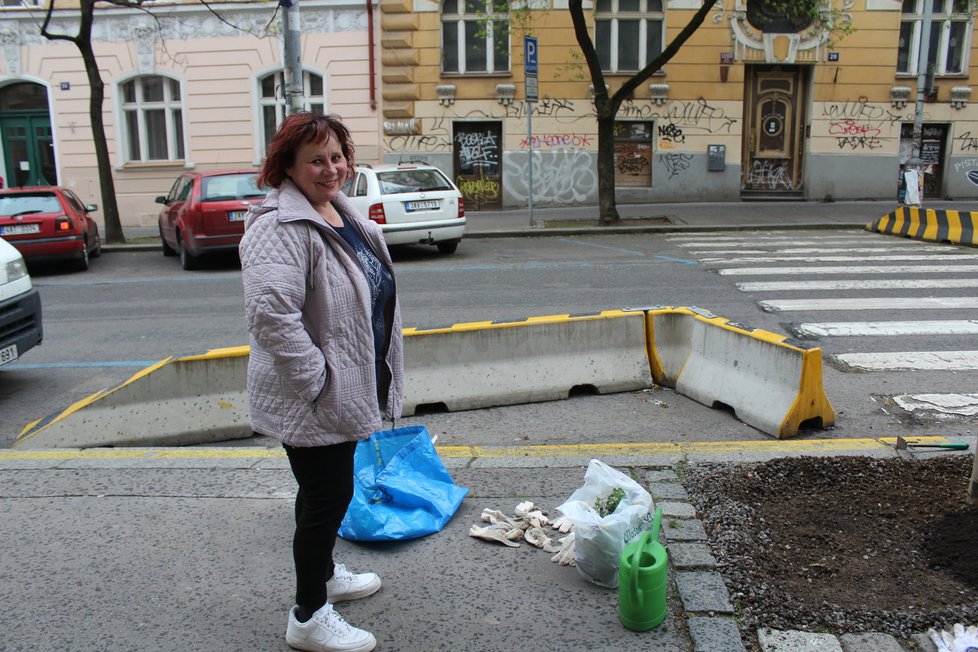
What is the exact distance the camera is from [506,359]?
618cm

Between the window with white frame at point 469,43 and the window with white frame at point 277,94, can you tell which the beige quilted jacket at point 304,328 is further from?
the window with white frame at point 277,94

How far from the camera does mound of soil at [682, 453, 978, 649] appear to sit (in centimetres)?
304

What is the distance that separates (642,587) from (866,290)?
832 cm

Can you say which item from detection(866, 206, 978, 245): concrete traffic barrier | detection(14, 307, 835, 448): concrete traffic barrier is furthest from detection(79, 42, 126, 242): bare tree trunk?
detection(866, 206, 978, 245): concrete traffic barrier

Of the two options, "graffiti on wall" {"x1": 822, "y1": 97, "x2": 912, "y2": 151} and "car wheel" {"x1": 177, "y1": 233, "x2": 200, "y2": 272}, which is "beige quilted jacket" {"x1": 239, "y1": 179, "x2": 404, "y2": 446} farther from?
"graffiti on wall" {"x1": 822, "y1": 97, "x2": 912, "y2": 151}

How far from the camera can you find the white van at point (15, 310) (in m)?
6.61

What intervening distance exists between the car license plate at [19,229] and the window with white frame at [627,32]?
44.8ft

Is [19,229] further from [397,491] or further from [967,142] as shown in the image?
[967,142]

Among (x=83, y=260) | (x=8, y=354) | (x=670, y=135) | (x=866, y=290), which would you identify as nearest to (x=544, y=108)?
(x=670, y=135)

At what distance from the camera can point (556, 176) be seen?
21859 millimetres

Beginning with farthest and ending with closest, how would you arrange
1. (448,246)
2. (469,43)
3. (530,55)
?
(469,43) < (530,55) < (448,246)

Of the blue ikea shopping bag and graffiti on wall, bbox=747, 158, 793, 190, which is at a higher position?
graffiti on wall, bbox=747, 158, 793, 190

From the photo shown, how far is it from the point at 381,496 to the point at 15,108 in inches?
946

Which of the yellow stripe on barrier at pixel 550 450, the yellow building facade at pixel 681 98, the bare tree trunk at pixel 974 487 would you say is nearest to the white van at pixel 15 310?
the yellow stripe on barrier at pixel 550 450
